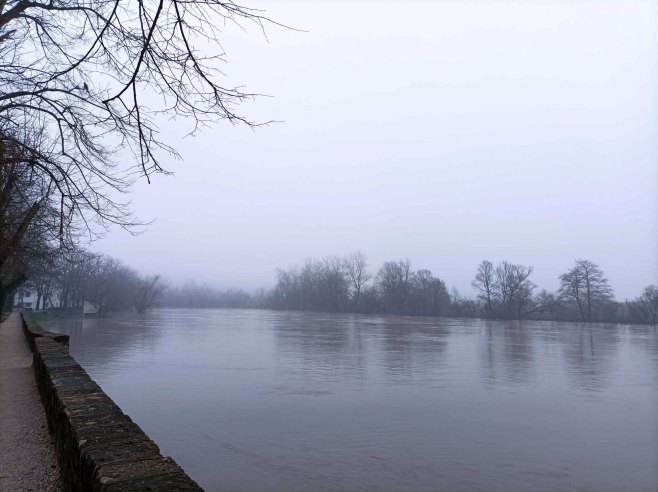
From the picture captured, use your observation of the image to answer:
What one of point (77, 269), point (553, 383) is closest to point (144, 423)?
point (553, 383)

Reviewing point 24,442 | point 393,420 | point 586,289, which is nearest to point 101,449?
point 24,442

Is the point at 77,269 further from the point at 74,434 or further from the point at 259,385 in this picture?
the point at 74,434

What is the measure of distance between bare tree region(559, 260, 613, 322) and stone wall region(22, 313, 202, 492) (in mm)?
91589

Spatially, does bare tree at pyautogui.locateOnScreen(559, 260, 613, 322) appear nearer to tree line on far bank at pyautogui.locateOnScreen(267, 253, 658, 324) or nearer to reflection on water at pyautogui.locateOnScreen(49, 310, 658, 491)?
tree line on far bank at pyautogui.locateOnScreen(267, 253, 658, 324)

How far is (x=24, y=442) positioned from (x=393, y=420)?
7441mm

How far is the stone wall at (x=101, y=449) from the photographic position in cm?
284

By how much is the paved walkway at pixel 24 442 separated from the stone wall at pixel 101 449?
132 mm

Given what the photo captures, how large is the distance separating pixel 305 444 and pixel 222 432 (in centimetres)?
185

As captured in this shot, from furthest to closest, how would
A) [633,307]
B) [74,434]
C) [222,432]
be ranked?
1. [633,307]
2. [222,432]
3. [74,434]

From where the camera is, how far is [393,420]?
10750 millimetres

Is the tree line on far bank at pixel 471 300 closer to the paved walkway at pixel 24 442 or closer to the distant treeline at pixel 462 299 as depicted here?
the distant treeline at pixel 462 299

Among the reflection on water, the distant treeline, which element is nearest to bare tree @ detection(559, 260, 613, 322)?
the distant treeline

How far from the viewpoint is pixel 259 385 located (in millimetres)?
14594

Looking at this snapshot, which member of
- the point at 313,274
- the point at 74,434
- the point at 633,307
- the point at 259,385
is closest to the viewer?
the point at 74,434
